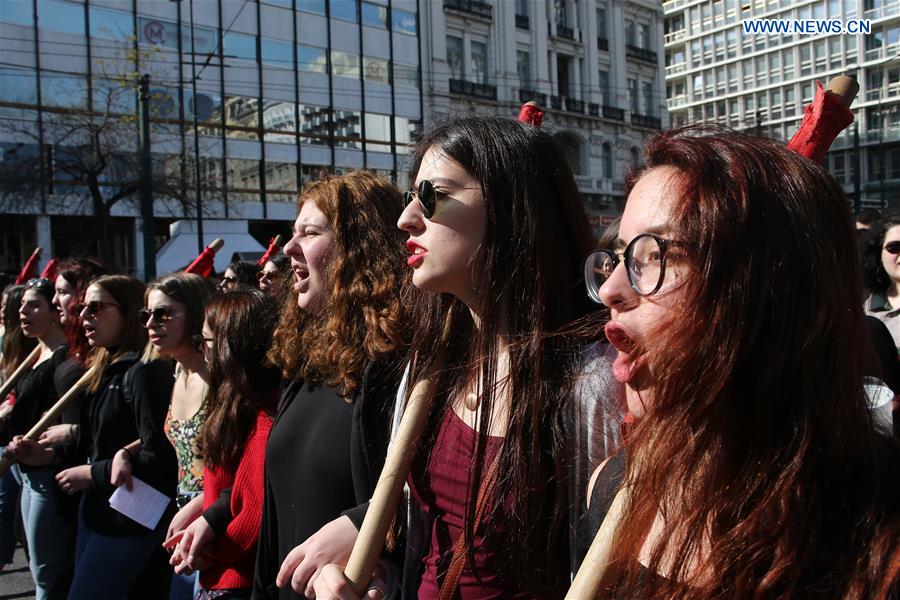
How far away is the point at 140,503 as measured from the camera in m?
3.36

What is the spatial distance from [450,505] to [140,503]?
218 cm

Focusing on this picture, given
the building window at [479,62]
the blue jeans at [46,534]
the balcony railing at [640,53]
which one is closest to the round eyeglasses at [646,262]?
the blue jeans at [46,534]

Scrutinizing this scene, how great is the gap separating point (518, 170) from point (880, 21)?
184 feet

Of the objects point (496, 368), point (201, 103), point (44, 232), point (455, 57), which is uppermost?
point (455, 57)

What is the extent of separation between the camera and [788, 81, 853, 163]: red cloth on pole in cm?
129

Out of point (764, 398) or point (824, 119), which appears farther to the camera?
point (824, 119)

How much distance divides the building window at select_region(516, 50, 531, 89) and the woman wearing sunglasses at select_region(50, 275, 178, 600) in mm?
38453

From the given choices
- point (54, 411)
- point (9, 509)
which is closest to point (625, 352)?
point (54, 411)

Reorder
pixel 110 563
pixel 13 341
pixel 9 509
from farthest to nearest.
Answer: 1. pixel 13 341
2. pixel 9 509
3. pixel 110 563

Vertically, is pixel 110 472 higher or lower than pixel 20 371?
lower

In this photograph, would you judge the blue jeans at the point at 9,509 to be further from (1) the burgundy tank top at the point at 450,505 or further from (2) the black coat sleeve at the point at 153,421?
(1) the burgundy tank top at the point at 450,505

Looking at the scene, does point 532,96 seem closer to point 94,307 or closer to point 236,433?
point 94,307

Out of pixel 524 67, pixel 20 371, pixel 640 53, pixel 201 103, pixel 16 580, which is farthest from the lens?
pixel 640 53

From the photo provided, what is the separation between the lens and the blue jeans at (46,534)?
160 inches
